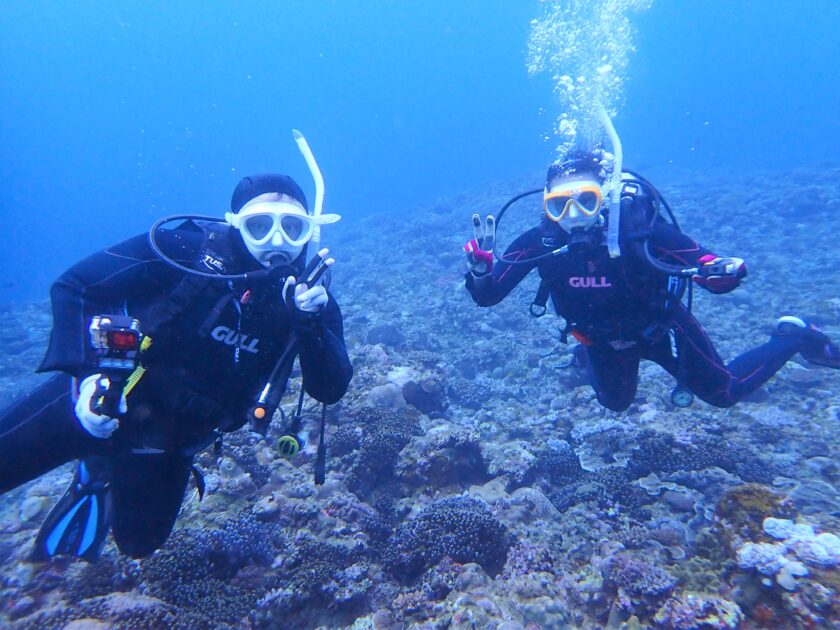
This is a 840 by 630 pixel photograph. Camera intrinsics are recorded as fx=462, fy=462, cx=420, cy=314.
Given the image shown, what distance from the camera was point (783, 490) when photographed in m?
5.38

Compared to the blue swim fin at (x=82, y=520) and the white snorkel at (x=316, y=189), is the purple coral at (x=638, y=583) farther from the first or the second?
the blue swim fin at (x=82, y=520)

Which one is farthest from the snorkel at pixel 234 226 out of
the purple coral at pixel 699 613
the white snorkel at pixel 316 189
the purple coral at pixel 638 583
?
the purple coral at pixel 699 613

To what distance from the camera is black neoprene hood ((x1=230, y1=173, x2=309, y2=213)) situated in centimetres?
391

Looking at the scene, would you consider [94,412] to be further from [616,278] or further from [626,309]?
[626,309]

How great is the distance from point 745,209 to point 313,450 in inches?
843

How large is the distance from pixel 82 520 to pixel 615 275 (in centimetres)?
610

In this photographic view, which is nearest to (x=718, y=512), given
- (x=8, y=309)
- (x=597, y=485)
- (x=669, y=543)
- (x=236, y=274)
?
(x=669, y=543)

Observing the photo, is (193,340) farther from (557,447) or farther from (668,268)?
(557,447)

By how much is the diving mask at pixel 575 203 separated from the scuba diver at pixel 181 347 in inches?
107

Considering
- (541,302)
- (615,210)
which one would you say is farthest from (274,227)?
(615,210)

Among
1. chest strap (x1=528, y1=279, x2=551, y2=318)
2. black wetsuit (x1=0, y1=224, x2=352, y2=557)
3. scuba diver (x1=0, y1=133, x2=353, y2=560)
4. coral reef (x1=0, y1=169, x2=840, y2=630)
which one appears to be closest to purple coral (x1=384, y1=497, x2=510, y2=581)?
coral reef (x1=0, y1=169, x2=840, y2=630)

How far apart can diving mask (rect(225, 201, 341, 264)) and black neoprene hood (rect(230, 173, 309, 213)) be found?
19 centimetres

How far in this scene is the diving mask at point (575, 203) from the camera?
505 cm

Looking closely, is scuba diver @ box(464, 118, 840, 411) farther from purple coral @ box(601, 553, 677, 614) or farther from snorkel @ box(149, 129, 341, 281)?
purple coral @ box(601, 553, 677, 614)
